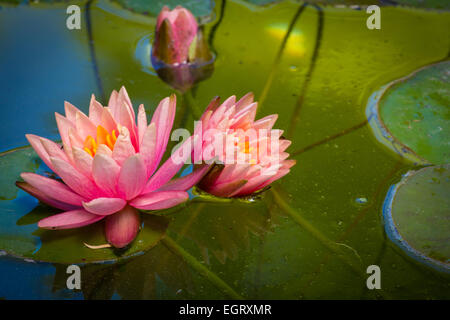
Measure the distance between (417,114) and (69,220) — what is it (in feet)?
4.87

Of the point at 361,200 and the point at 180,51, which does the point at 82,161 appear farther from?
the point at 180,51

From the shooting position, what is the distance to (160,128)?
150 cm

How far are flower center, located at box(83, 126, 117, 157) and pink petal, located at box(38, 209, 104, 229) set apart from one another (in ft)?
0.64

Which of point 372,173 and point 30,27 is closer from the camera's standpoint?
point 372,173

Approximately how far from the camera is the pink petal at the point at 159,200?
1.42 metres

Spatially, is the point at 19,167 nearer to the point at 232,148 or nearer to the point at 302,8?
the point at 232,148

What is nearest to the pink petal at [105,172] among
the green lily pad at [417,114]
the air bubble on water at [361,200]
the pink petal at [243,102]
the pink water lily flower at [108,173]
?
the pink water lily flower at [108,173]

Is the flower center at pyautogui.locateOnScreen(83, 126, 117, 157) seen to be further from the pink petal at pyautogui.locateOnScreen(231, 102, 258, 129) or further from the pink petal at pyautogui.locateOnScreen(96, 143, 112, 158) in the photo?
the pink petal at pyautogui.locateOnScreen(231, 102, 258, 129)

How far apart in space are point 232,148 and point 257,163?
117mm

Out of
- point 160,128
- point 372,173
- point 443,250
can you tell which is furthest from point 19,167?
point 443,250

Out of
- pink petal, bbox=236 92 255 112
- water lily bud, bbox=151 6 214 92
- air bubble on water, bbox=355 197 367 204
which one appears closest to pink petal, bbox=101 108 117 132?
pink petal, bbox=236 92 255 112

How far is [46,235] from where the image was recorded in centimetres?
147

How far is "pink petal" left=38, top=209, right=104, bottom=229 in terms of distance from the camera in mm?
1389

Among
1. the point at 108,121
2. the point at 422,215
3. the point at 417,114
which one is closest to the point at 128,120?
the point at 108,121
